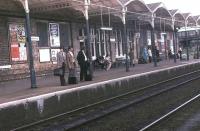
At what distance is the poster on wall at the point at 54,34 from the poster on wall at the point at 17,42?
2.99m

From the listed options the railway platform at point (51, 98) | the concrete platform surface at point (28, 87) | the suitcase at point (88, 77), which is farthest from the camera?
the suitcase at point (88, 77)

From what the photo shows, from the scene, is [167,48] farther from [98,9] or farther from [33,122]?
[33,122]

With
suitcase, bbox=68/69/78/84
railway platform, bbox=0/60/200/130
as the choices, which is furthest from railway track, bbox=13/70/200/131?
suitcase, bbox=68/69/78/84

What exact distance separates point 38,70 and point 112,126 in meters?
14.9

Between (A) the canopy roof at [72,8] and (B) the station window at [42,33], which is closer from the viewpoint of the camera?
(A) the canopy roof at [72,8]

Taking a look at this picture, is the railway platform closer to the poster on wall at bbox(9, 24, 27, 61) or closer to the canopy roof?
the poster on wall at bbox(9, 24, 27, 61)

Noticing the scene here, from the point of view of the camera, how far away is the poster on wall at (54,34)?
2888 centimetres

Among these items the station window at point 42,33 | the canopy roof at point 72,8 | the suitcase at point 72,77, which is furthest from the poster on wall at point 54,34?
the suitcase at point 72,77

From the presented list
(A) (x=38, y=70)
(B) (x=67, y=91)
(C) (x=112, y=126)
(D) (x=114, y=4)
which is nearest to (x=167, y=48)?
(D) (x=114, y=4)

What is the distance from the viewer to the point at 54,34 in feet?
96.0

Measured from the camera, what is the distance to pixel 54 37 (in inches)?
1153

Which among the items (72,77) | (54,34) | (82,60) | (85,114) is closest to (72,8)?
(54,34)

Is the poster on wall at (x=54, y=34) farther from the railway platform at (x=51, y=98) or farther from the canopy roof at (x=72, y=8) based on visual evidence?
the railway platform at (x=51, y=98)

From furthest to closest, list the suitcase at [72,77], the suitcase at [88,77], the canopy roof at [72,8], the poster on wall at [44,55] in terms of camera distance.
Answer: the poster on wall at [44,55] < the canopy roof at [72,8] < the suitcase at [88,77] < the suitcase at [72,77]
